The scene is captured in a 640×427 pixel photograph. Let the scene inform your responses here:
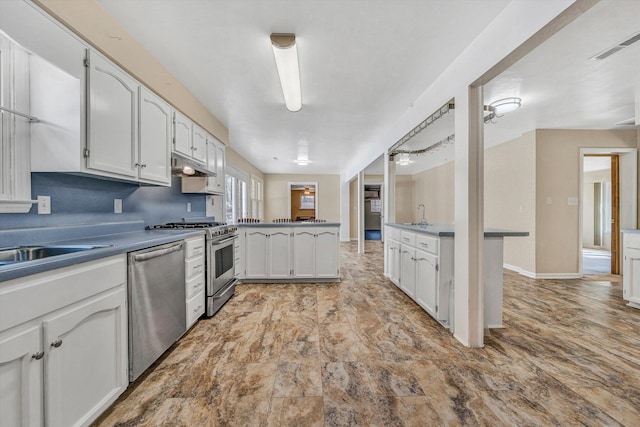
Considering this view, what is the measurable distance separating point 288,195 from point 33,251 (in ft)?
26.1

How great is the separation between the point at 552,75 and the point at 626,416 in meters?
2.75

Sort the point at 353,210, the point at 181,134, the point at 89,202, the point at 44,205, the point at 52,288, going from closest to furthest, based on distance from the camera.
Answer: the point at 52,288
the point at 44,205
the point at 89,202
the point at 181,134
the point at 353,210

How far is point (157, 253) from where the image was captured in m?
1.86

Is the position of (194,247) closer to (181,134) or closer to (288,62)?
(181,134)

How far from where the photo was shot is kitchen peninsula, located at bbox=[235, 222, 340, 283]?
404 cm

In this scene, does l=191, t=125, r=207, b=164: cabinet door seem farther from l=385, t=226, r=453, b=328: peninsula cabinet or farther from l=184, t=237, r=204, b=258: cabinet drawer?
l=385, t=226, r=453, b=328: peninsula cabinet

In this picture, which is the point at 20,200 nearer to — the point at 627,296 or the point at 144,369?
the point at 144,369

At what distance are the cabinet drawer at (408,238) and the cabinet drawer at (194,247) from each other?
231 cm

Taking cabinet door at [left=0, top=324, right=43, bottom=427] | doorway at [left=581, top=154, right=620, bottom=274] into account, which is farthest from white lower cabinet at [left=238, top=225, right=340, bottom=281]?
doorway at [left=581, top=154, right=620, bottom=274]

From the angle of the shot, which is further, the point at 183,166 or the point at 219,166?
the point at 219,166

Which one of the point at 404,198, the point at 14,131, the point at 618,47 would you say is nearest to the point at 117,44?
the point at 14,131

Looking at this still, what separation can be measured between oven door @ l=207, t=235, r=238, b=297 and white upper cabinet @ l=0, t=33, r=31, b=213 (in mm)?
1429

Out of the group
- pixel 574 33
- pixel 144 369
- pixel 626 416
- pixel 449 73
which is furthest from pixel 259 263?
pixel 574 33

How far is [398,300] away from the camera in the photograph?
10.8 feet
